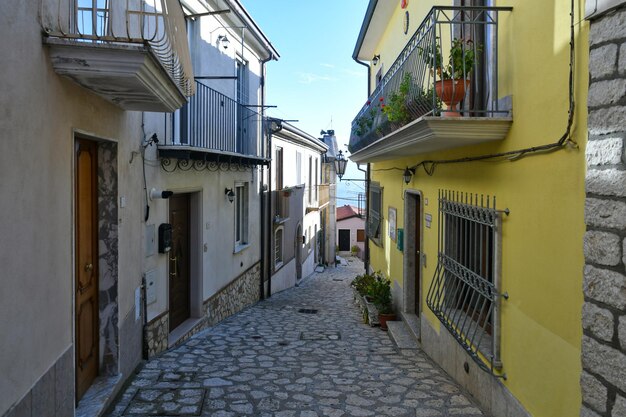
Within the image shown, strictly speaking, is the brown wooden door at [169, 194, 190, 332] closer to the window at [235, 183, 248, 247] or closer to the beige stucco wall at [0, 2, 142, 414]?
the window at [235, 183, 248, 247]

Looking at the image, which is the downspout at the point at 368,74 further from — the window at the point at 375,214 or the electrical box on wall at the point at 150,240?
the electrical box on wall at the point at 150,240

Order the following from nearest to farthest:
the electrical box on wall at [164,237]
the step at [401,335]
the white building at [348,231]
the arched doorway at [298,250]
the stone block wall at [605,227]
Answer: 1. the stone block wall at [605,227]
2. the electrical box on wall at [164,237]
3. the step at [401,335]
4. the arched doorway at [298,250]
5. the white building at [348,231]

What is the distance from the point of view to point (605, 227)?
2.82 metres

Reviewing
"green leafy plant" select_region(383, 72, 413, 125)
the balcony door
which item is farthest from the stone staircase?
the balcony door

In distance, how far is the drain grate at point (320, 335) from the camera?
816cm

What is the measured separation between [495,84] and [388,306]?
5.64 meters

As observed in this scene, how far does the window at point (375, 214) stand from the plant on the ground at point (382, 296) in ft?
7.48

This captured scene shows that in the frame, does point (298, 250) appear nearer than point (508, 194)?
No

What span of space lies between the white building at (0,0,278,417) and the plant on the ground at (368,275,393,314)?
294 cm

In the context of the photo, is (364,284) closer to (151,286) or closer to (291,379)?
(291,379)

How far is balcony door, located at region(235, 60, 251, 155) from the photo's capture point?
1041cm

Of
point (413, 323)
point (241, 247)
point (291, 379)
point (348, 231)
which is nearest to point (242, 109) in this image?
point (241, 247)

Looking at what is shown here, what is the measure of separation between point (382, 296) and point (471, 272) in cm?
463

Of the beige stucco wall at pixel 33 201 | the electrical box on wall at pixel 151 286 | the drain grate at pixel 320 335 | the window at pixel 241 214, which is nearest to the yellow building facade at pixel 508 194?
the drain grate at pixel 320 335
